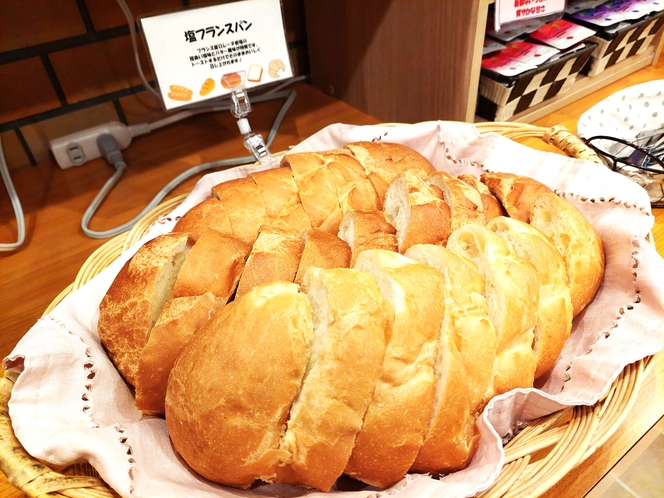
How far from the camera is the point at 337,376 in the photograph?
786 millimetres

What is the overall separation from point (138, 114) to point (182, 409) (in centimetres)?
169

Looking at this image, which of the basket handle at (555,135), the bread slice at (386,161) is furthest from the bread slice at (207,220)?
the basket handle at (555,135)

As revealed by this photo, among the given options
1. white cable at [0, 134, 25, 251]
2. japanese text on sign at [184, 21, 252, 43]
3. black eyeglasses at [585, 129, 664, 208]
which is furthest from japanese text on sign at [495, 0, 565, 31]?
white cable at [0, 134, 25, 251]

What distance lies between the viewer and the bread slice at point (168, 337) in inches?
39.2

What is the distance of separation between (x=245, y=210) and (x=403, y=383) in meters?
0.65

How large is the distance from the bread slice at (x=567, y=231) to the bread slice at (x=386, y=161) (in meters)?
0.30

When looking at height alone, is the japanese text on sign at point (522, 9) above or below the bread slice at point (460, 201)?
above

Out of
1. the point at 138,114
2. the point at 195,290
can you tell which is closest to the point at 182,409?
the point at 195,290

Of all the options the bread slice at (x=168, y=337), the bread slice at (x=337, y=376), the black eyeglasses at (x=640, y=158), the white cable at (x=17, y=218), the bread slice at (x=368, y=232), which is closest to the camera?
the bread slice at (x=337, y=376)

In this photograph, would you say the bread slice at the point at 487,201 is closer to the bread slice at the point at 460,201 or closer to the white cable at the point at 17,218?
the bread slice at the point at 460,201

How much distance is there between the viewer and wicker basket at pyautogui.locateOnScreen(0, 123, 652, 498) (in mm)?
830

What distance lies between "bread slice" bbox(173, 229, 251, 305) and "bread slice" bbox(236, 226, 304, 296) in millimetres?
33

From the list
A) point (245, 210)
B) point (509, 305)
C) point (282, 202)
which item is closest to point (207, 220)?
point (245, 210)

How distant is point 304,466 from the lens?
2.73 ft
